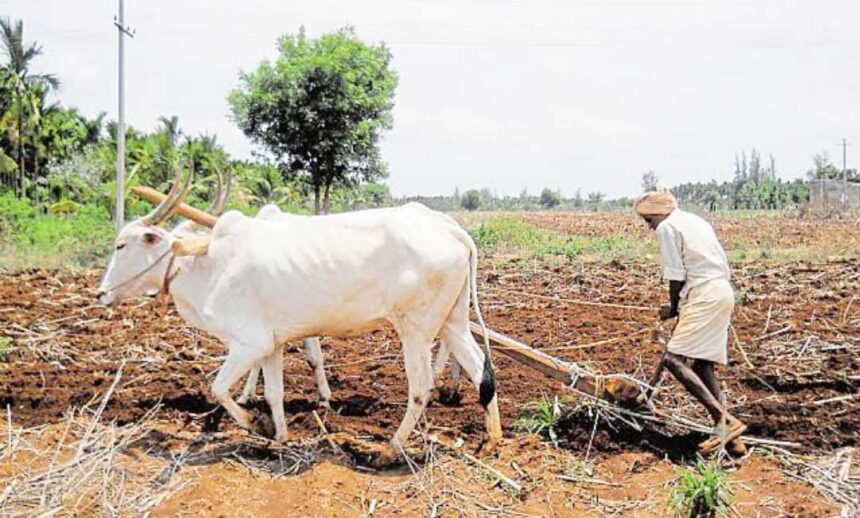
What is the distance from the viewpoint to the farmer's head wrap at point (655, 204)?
17.1 feet

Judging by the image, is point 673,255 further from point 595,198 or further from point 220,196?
point 595,198

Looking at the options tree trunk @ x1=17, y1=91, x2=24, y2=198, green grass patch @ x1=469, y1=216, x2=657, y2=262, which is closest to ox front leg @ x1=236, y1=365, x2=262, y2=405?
green grass patch @ x1=469, y1=216, x2=657, y2=262

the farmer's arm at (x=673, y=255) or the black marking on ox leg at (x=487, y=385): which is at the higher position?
the farmer's arm at (x=673, y=255)

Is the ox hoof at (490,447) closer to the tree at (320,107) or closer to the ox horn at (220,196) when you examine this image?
the ox horn at (220,196)

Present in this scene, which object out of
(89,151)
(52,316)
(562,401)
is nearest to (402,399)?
(562,401)

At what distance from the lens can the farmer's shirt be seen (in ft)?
16.7

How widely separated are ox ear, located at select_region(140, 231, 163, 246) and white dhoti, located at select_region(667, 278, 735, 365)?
332cm

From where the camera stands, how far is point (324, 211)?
2522 cm

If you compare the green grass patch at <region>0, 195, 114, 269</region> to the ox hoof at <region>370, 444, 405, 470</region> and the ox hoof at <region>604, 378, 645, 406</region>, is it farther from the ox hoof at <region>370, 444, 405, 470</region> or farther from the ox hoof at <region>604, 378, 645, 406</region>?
the ox hoof at <region>604, 378, 645, 406</region>

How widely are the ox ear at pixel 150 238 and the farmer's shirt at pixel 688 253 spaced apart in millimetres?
3193

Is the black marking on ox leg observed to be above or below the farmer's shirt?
below

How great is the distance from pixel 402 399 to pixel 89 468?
2.30m

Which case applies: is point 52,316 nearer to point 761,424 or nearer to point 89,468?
point 89,468

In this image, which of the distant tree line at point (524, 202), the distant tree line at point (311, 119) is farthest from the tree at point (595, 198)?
the distant tree line at point (311, 119)
